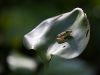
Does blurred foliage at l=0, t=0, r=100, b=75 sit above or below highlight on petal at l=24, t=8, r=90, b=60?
above

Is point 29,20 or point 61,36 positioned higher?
point 29,20

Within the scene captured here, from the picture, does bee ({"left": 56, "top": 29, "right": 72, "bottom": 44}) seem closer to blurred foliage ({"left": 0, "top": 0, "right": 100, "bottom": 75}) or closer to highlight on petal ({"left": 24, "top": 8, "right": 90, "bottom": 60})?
highlight on petal ({"left": 24, "top": 8, "right": 90, "bottom": 60})

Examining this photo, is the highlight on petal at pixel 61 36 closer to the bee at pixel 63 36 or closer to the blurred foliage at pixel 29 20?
the bee at pixel 63 36

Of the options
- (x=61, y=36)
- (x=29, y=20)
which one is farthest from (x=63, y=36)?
(x=29, y=20)

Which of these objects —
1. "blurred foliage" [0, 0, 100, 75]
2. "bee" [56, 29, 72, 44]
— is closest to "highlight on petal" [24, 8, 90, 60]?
"bee" [56, 29, 72, 44]

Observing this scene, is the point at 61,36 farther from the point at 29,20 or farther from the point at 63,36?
the point at 29,20

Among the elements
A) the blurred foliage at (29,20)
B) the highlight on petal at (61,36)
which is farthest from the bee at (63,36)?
the blurred foliage at (29,20)
